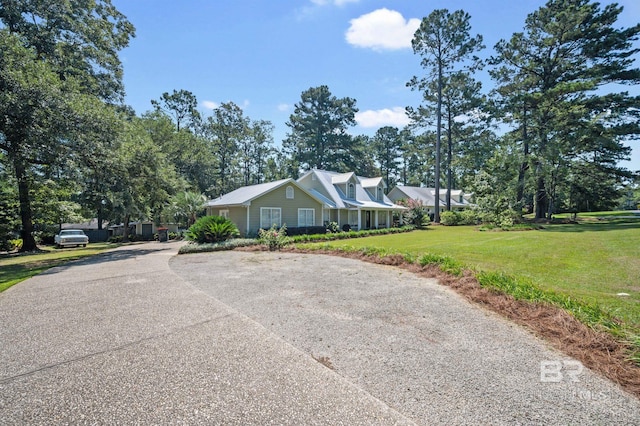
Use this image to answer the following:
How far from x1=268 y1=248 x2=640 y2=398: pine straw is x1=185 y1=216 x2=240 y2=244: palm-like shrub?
496 inches

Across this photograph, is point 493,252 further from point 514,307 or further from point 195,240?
point 195,240

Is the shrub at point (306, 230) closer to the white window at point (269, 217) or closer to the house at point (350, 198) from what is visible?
the white window at point (269, 217)

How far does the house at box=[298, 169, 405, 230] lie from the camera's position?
2583 centimetres

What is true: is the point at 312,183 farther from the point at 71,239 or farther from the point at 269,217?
the point at 71,239

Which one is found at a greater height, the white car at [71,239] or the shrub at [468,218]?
the shrub at [468,218]

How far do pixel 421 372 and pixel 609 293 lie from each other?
475 cm

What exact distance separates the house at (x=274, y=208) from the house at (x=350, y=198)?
6.04 ft

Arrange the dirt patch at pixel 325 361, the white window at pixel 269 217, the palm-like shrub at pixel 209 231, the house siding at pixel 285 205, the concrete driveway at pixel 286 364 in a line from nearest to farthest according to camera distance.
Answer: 1. the concrete driveway at pixel 286 364
2. the dirt patch at pixel 325 361
3. the palm-like shrub at pixel 209 231
4. the house siding at pixel 285 205
5. the white window at pixel 269 217

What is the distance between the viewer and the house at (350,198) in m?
25.8

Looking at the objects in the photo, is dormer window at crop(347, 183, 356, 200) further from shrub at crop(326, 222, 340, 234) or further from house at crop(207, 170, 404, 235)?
shrub at crop(326, 222, 340, 234)

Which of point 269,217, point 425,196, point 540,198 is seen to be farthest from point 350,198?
point 425,196

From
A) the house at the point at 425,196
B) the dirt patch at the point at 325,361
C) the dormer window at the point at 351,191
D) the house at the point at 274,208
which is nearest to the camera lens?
the dirt patch at the point at 325,361

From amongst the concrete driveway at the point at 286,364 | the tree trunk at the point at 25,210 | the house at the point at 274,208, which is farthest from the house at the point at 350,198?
the concrete driveway at the point at 286,364

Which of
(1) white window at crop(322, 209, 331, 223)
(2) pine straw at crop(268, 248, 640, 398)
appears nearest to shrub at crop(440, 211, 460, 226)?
(1) white window at crop(322, 209, 331, 223)
